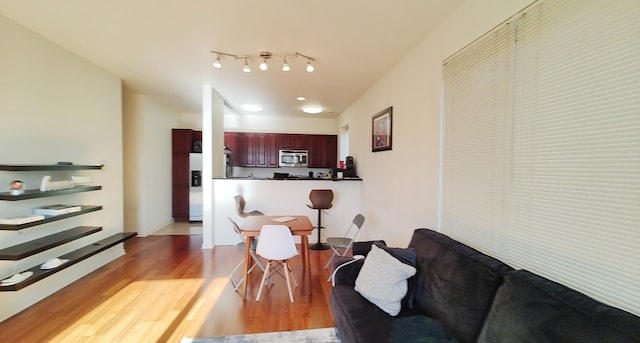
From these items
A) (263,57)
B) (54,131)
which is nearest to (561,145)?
(263,57)

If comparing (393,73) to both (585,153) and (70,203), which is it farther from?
(70,203)

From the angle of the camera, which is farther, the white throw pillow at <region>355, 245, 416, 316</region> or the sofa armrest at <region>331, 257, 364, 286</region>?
the sofa armrest at <region>331, 257, 364, 286</region>

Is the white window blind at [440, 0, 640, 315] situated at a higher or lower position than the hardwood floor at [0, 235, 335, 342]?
higher

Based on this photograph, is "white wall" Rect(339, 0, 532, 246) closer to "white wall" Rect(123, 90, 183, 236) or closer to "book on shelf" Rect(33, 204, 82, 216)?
"book on shelf" Rect(33, 204, 82, 216)

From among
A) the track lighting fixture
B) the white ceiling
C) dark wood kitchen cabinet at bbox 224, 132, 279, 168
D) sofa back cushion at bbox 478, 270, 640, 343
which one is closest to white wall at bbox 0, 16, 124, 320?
the white ceiling

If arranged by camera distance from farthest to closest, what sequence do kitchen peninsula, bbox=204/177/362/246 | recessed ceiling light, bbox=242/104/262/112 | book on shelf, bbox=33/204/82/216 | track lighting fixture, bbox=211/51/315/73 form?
recessed ceiling light, bbox=242/104/262/112
kitchen peninsula, bbox=204/177/362/246
track lighting fixture, bbox=211/51/315/73
book on shelf, bbox=33/204/82/216

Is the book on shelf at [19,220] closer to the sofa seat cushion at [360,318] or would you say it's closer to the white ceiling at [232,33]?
the white ceiling at [232,33]

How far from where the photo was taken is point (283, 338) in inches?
81.7

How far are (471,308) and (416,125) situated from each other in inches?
70.5

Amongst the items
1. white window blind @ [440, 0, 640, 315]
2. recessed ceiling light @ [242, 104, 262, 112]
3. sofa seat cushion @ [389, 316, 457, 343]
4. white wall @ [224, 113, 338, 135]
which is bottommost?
sofa seat cushion @ [389, 316, 457, 343]

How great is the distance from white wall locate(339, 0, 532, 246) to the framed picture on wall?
102mm

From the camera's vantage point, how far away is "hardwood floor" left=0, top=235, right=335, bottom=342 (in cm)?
215

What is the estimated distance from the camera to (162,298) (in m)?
2.69

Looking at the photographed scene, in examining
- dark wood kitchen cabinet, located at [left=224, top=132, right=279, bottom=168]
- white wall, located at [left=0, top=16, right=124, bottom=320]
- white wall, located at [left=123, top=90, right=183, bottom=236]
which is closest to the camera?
white wall, located at [left=0, top=16, right=124, bottom=320]
